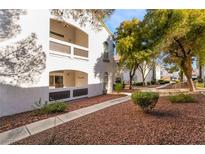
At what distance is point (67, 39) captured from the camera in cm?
1324

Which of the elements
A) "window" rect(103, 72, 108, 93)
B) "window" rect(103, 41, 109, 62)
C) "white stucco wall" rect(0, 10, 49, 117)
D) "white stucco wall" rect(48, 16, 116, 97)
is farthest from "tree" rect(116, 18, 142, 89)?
"white stucco wall" rect(0, 10, 49, 117)

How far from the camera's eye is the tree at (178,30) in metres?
9.89

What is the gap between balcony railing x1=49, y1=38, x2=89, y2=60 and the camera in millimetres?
9376

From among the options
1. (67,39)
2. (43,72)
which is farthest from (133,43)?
(43,72)

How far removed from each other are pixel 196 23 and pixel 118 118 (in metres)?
8.31

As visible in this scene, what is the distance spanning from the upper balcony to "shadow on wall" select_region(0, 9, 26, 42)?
235 centimetres

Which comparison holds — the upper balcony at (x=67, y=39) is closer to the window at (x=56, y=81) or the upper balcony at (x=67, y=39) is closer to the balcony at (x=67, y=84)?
the balcony at (x=67, y=84)

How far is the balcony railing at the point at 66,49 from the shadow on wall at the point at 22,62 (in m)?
1.26

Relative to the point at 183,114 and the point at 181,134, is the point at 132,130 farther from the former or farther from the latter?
the point at 183,114

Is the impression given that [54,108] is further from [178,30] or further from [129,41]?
[129,41]

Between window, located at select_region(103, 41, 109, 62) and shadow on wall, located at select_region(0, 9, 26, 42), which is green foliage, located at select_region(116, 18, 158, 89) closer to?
window, located at select_region(103, 41, 109, 62)

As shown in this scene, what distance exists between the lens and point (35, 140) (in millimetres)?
4551

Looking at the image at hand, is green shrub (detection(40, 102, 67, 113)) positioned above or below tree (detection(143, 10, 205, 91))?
below

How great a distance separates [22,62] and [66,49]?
3.81m
